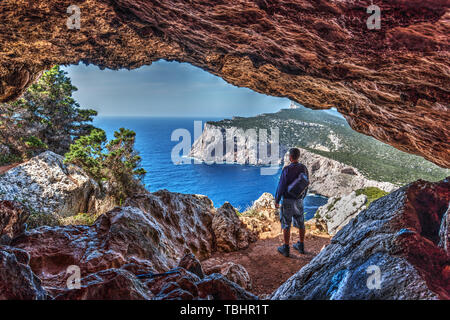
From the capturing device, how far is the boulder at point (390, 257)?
1666mm

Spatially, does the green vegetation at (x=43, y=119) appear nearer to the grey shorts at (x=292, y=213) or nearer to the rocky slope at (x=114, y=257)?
the rocky slope at (x=114, y=257)

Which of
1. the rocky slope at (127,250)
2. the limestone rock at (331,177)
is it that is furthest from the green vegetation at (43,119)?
the limestone rock at (331,177)

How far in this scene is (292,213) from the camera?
574 cm

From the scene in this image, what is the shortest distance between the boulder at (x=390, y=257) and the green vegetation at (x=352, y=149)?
34205 millimetres

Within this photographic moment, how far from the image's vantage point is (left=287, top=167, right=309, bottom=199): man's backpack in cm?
543

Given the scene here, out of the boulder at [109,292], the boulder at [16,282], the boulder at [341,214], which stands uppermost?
the boulder at [16,282]

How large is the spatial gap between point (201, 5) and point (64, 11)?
12.8ft

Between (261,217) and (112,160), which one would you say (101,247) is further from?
(112,160)

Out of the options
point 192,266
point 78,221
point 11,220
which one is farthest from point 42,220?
point 192,266

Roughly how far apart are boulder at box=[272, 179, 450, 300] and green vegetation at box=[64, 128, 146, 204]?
13.9m

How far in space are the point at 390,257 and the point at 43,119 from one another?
Answer: 21.2 meters

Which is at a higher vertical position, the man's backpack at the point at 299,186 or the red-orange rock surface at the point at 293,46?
the red-orange rock surface at the point at 293,46
